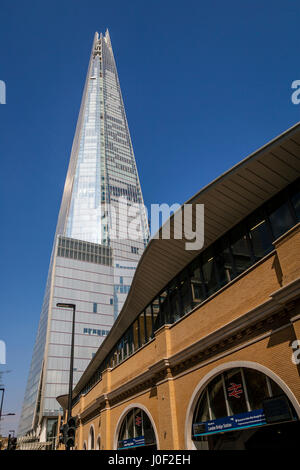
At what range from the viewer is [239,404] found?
10484 mm

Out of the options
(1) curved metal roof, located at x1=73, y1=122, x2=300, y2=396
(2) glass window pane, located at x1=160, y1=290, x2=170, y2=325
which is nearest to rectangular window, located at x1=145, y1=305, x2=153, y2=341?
(2) glass window pane, located at x1=160, y1=290, x2=170, y2=325

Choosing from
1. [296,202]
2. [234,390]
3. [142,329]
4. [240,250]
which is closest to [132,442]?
[142,329]

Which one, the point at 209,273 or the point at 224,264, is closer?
the point at 224,264

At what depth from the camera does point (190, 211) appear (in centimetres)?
1318

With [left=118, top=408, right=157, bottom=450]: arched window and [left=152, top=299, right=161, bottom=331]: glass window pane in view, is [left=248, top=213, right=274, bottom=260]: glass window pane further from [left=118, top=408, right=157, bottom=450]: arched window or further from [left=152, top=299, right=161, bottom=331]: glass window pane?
[left=118, top=408, right=157, bottom=450]: arched window

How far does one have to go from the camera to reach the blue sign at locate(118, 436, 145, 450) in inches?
629

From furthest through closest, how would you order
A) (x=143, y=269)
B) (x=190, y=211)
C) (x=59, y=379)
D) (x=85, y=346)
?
(x=85, y=346) → (x=59, y=379) → (x=143, y=269) → (x=190, y=211)

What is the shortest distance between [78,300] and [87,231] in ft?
91.7

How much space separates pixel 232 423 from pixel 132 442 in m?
8.52

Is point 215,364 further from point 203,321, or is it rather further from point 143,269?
point 143,269

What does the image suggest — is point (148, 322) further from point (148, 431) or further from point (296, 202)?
point (296, 202)

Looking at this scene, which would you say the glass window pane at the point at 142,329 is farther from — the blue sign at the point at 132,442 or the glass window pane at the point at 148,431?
the blue sign at the point at 132,442
